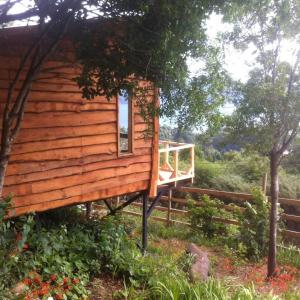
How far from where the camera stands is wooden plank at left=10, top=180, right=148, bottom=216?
672cm

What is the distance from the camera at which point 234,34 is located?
25.7ft

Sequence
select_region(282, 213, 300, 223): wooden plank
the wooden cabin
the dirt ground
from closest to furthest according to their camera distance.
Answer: the dirt ground
the wooden cabin
select_region(282, 213, 300, 223): wooden plank

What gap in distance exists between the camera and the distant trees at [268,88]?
24.2ft

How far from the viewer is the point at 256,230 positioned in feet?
34.5

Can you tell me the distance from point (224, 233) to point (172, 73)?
7.85 metres

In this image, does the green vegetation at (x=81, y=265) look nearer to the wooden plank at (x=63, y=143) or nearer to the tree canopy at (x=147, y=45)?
the wooden plank at (x=63, y=143)

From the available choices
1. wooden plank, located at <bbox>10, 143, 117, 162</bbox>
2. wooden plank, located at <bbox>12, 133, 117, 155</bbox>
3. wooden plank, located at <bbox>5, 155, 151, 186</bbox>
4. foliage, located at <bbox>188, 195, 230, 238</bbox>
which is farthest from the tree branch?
foliage, located at <bbox>188, 195, 230, 238</bbox>

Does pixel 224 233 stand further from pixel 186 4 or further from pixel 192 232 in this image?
pixel 186 4

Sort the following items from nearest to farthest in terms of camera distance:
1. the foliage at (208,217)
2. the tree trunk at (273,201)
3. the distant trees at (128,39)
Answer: the distant trees at (128,39) → the tree trunk at (273,201) → the foliage at (208,217)

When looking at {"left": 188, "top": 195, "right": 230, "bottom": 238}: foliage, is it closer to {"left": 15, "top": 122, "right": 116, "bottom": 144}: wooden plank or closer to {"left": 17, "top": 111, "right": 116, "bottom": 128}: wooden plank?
{"left": 15, "top": 122, "right": 116, "bottom": 144}: wooden plank

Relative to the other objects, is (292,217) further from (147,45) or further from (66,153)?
(147,45)

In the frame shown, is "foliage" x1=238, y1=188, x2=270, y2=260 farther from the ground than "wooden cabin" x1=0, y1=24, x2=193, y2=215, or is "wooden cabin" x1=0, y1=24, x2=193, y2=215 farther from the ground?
Result: "wooden cabin" x1=0, y1=24, x2=193, y2=215

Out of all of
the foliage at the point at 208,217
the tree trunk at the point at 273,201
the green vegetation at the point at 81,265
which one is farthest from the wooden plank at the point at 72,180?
the foliage at the point at 208,217

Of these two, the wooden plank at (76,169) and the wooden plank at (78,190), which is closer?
the wooden plank at (76,169)
